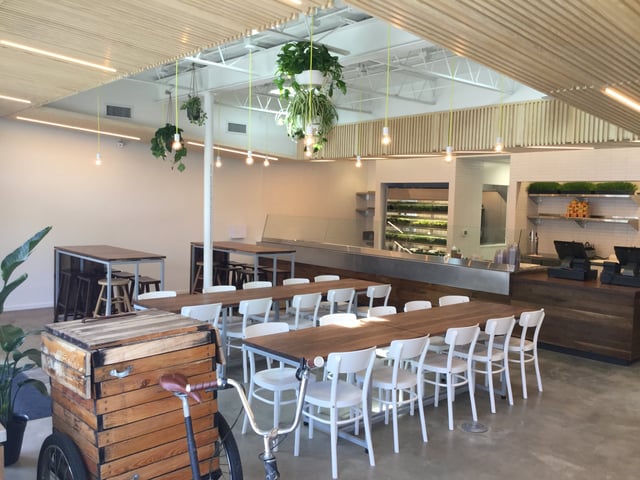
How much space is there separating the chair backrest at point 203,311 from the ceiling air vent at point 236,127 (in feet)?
21.2

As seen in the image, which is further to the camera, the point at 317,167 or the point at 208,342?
the point at 317,167

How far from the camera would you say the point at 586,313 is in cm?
663

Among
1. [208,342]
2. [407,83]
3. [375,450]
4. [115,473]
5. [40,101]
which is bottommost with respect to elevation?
[375,450]

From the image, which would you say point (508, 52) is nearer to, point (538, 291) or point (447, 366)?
point (447, 366)

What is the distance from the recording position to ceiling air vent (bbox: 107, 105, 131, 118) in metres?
9.13

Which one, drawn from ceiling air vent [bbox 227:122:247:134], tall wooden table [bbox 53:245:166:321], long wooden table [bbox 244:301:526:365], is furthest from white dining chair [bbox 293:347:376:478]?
ceiling air vent [bbox 227:122:247:134]

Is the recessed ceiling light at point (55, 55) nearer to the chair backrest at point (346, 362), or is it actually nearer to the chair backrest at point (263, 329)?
the chair backrest at point (263, 329)

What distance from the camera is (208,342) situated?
2.90m

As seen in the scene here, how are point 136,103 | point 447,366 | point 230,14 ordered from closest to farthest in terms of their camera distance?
point 230,14 → point 447,366 → point 136,103

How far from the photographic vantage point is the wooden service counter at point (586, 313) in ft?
20.9

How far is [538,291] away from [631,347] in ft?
3.91

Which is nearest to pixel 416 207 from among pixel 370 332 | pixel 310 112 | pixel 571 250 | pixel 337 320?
pixel 571 250

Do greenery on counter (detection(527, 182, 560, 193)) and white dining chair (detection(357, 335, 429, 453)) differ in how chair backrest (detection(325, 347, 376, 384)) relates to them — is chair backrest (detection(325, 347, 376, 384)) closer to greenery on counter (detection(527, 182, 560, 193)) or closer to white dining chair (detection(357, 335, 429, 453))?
white dining chair (detection(357, 335, 429, 453))

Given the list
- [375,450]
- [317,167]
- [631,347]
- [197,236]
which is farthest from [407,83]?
[375,450]
